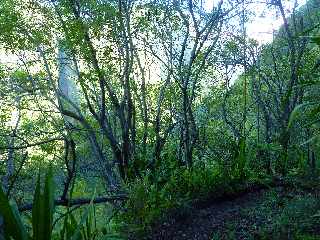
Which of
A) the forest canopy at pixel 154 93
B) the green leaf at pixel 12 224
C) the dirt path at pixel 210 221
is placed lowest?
the dirt path at pixel 210 221

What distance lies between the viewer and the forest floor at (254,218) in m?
4.02

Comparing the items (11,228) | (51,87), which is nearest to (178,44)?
(51,87)

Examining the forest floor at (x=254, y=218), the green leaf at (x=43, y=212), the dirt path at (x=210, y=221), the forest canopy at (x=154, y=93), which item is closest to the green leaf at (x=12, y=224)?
the green leaf at (x=43, y=212)

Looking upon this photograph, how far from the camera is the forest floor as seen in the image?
13.2 feet

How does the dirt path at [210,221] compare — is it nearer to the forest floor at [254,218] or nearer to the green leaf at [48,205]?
the forest floor at [254,218]

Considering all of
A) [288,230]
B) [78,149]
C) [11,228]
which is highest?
[78,149]

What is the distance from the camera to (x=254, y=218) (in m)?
4.86

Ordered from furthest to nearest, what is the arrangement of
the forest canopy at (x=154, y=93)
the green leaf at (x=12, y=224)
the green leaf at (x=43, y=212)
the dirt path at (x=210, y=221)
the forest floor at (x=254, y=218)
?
the forest canopy at (x=154, y=93)
the dirt path at (x=210, y=221)
the forest floor at (x=254, y=218)
the green leaf at (x=43, y=212)
the green leaf at (x=12, y=224)

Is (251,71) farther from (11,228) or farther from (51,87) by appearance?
(11,228)

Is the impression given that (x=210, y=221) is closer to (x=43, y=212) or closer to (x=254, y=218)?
(x=254, y=218)

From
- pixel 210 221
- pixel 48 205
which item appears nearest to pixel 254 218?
pixel 210 221

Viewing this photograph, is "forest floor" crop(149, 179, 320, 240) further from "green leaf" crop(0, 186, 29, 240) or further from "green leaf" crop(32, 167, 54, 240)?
"green leaf" crop(0, 186, 29, 240)

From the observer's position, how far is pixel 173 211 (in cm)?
518

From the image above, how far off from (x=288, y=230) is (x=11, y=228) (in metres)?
2.74
